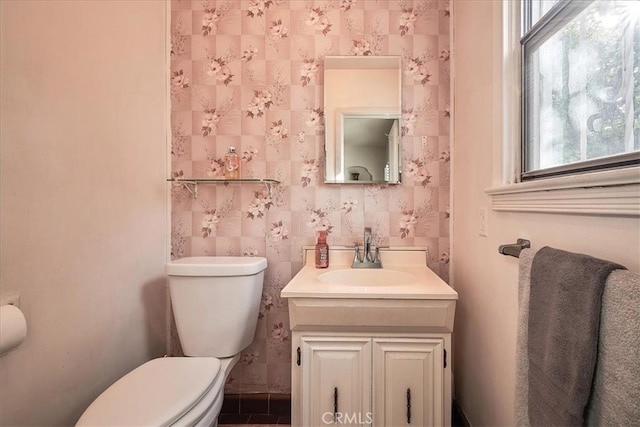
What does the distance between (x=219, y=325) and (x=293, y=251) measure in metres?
0.50

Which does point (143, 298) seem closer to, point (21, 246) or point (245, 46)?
point (21, 246)

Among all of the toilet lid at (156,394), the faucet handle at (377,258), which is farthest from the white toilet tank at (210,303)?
the faucet handle at (377,258)

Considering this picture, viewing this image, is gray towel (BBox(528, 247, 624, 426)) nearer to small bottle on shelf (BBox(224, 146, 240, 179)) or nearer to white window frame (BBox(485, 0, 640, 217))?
white window frame (BBox(485, 0, 640, 217))

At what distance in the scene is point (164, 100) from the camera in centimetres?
155

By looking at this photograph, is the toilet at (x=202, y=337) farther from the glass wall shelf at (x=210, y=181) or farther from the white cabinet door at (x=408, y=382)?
the white cabinet door at (x=408, y=382)

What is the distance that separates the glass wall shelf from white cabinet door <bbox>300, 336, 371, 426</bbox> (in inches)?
32.3

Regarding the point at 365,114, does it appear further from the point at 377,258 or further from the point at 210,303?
the point at 210,303

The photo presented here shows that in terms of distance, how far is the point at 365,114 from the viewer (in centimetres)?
153

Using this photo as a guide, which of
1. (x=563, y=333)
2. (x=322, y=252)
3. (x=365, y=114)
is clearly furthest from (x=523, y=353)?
(x=365, y=114)

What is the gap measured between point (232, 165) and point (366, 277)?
0.89 metres

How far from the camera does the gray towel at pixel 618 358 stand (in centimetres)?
45

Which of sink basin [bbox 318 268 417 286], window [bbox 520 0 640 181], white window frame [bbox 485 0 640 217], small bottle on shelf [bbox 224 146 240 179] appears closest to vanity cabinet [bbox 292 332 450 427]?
sink basin [bbox 318 268 417 286]

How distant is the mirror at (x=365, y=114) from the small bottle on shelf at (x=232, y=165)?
1.55 ft

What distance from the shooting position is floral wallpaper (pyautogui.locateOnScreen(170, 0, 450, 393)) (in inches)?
60.6
